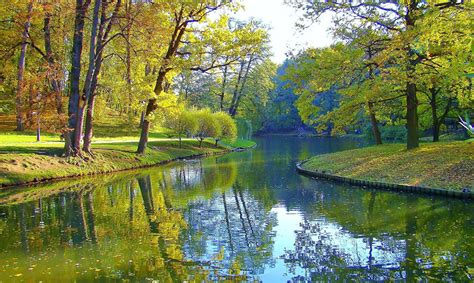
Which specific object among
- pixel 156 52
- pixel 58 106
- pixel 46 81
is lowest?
pixel 58 106

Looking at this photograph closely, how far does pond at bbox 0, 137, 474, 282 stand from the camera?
7578 millimetres

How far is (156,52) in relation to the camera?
2323cm

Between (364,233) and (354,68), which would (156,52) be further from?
(364,233)

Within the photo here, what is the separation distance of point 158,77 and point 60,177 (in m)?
9.18

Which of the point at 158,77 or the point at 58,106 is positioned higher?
the point at 158,77

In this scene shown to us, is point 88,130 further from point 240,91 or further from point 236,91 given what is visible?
point 236,91

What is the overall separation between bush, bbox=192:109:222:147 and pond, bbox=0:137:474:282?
23.0 meters

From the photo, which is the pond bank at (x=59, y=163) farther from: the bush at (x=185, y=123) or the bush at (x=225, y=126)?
the bush at (x=225, y=126)

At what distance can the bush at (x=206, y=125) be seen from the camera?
4025 cm

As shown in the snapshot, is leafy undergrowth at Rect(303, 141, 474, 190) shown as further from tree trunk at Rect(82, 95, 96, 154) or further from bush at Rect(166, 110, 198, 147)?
bush at Rect(166, 110, 198, 147)

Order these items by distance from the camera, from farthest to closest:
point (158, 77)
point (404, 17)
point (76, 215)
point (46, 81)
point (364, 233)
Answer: point (158, 77) < point (46, 81) < point (404, 17) < point (76, 215) < point (364, 233)

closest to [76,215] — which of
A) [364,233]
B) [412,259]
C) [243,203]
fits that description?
[243,203]

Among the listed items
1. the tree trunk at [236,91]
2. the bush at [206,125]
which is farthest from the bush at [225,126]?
the tree trunk at [236,91]

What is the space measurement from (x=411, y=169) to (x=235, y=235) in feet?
33.5
